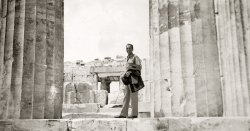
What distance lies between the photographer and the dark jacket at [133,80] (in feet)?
24.7

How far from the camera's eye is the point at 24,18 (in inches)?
310

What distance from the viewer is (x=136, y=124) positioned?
6.43 metres

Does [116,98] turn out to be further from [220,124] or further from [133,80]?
[220,124]

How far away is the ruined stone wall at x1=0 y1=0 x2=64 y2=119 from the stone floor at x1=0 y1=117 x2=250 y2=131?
0.89ft

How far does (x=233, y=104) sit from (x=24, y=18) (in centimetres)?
611

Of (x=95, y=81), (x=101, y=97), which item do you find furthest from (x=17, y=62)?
(x=95, y=81)

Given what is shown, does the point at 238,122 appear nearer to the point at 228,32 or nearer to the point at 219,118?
the point at 219,118

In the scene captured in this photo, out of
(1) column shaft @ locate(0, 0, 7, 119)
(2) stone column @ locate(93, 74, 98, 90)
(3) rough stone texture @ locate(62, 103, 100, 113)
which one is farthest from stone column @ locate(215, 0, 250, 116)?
(2) stone column @ locate(93, 74, 98, 90)

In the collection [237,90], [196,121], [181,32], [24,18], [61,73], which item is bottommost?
[196,121]

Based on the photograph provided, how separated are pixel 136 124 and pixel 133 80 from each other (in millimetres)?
1419

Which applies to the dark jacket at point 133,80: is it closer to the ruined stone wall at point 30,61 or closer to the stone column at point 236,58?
the ruined stone wall at point 30,61

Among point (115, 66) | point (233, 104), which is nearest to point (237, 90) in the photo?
point (233, 104)

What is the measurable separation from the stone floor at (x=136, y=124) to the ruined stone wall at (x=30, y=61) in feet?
0.89

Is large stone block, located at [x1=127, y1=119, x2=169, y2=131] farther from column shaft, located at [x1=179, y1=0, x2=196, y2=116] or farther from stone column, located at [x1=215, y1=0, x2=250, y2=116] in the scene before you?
stone column, located at [x1=215, y1=0, x2=250, y2=116]
